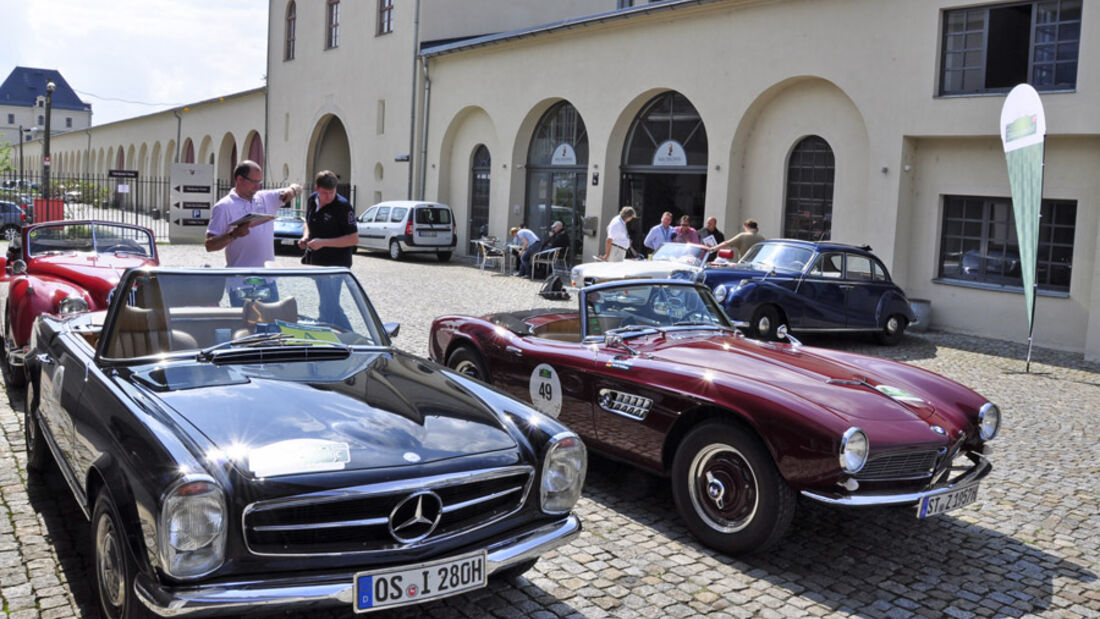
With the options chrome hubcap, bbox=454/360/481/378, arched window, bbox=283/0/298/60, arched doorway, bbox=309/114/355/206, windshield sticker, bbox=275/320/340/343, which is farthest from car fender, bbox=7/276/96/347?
arched window, bbox=283/0/298/60

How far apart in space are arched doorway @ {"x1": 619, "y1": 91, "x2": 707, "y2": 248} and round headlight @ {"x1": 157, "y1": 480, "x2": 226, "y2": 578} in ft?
54.1

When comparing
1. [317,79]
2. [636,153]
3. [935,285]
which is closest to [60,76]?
[317,79]

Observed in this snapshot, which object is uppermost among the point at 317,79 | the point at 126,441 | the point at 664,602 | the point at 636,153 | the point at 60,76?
the point at 60,76

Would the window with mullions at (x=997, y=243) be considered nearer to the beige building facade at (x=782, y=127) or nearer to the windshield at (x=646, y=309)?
the beige building facade at (x=782, y=127)

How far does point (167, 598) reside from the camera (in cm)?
282

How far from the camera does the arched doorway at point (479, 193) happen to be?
2558 centimetres

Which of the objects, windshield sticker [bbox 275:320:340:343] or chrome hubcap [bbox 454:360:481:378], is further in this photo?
chrome hubcap [bbox 454:360:481:378]

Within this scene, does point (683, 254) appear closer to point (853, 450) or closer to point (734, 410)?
point (734, 410)

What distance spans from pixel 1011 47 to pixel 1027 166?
12.6 feet

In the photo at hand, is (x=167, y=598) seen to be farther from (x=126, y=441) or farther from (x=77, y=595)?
(x=77, y=595)

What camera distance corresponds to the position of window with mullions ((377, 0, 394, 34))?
29.0 m

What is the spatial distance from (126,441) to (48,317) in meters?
2.62

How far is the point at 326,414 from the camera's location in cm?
351

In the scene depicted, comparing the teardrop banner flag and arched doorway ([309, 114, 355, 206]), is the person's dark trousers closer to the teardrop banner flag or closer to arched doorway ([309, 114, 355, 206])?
the teardrop banner flag
